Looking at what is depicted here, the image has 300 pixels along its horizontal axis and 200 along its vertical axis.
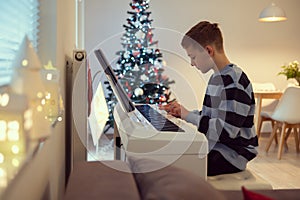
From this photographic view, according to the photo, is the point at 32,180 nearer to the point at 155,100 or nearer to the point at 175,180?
the point at 175,180

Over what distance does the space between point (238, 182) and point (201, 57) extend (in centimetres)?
64

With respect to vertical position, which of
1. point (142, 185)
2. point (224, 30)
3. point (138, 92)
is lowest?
point (142, 185)

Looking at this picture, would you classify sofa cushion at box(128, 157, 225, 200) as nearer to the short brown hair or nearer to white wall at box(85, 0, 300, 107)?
the short brown hair

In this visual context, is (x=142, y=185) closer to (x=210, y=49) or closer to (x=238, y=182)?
(x=238, y=182)

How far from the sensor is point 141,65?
15.6 ft

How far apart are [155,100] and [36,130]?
12.0ft

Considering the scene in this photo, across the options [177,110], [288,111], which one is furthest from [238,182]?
[288,111]

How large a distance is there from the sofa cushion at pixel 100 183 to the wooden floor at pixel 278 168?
2593 millimetres

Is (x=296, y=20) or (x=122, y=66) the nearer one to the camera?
(x=122, y=66)

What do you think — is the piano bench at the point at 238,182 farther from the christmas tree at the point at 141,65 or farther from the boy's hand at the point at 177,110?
the christmas tree at the point at 141,65

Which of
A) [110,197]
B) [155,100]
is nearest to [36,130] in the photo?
[110,197]

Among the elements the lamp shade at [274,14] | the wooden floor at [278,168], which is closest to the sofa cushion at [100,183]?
the wooden floor at [278,168]

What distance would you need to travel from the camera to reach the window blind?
3.19 feet

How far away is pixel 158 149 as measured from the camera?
144 centimetres
